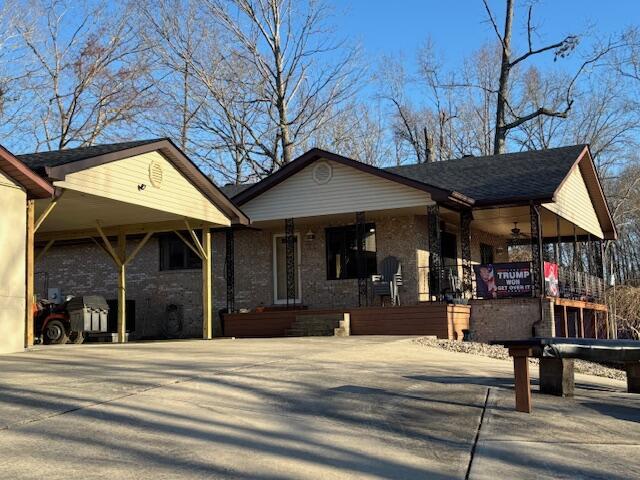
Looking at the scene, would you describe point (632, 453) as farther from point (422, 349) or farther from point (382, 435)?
point (422, 349)

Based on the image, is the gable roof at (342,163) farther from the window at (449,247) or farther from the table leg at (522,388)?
the table leg at (522,388)

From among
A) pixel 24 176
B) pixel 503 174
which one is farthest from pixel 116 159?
pixel 503 174

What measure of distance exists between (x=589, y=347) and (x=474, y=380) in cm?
184

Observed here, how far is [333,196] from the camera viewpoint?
795 inches

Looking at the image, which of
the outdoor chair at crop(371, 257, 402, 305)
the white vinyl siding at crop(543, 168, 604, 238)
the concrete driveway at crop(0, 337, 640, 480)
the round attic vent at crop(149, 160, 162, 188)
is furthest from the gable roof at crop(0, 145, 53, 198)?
the white vinyl siding at crop(543, 168, 604, 238)

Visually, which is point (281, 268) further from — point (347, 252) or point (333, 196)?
point (333, 196)

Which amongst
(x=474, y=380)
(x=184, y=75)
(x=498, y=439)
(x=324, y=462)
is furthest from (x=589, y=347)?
(x=184, y=75)

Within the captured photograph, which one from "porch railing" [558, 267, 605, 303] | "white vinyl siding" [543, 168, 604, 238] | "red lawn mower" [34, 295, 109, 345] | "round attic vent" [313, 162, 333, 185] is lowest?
"red lawn mower" [34, 295, 109, 345]

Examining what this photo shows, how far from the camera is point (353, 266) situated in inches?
835

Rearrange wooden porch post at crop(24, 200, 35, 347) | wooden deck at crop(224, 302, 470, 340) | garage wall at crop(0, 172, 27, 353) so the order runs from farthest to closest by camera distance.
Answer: wooden deck at crop(224, 302, 470, 340) → wooden porch post at crop(24, 200, 35, 347) → garage wall at crop(0, 172, 27, 353)

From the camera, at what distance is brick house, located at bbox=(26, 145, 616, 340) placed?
18.7m

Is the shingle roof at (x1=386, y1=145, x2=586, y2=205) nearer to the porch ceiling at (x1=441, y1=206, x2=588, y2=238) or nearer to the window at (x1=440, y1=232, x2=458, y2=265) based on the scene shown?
the porch ceiling at (x1=441, y1=206, x2=588, y2=238)

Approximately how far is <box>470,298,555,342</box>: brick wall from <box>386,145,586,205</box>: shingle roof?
2571 millimetres

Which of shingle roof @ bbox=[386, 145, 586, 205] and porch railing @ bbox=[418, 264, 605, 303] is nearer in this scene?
porch railing @ bbox=[418, 264, 605, 303]
